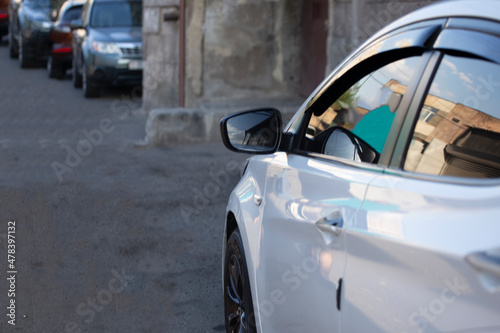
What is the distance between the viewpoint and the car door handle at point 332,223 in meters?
2.26

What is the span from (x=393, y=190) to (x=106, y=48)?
14.3 metres

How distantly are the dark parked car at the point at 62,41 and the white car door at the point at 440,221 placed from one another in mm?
17466

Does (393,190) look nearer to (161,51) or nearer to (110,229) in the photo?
(110,229)

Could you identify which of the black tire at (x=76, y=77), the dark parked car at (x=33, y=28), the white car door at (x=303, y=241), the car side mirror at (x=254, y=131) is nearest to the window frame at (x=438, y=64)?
the white car door at (x=303, y=241)

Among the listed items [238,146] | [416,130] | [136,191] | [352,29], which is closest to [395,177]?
[416,130]

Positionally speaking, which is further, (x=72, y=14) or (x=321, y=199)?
(x=72, y=14)

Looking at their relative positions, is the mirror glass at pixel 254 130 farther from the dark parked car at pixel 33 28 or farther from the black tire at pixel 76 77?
the dark parked car at pixel 33 28

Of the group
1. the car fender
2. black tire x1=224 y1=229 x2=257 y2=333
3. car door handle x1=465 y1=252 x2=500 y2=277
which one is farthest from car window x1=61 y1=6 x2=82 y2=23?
car door handle x1=465 y1=252 x2=500 y2=277

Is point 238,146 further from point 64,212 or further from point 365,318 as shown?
point 64,212

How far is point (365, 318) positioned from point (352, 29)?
8.09 metres

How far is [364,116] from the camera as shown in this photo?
2.71 meters

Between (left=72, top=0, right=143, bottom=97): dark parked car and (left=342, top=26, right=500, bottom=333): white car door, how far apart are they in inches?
550

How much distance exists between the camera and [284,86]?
12.8 metres

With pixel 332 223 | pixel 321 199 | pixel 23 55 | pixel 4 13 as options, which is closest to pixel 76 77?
pixel 23 55
